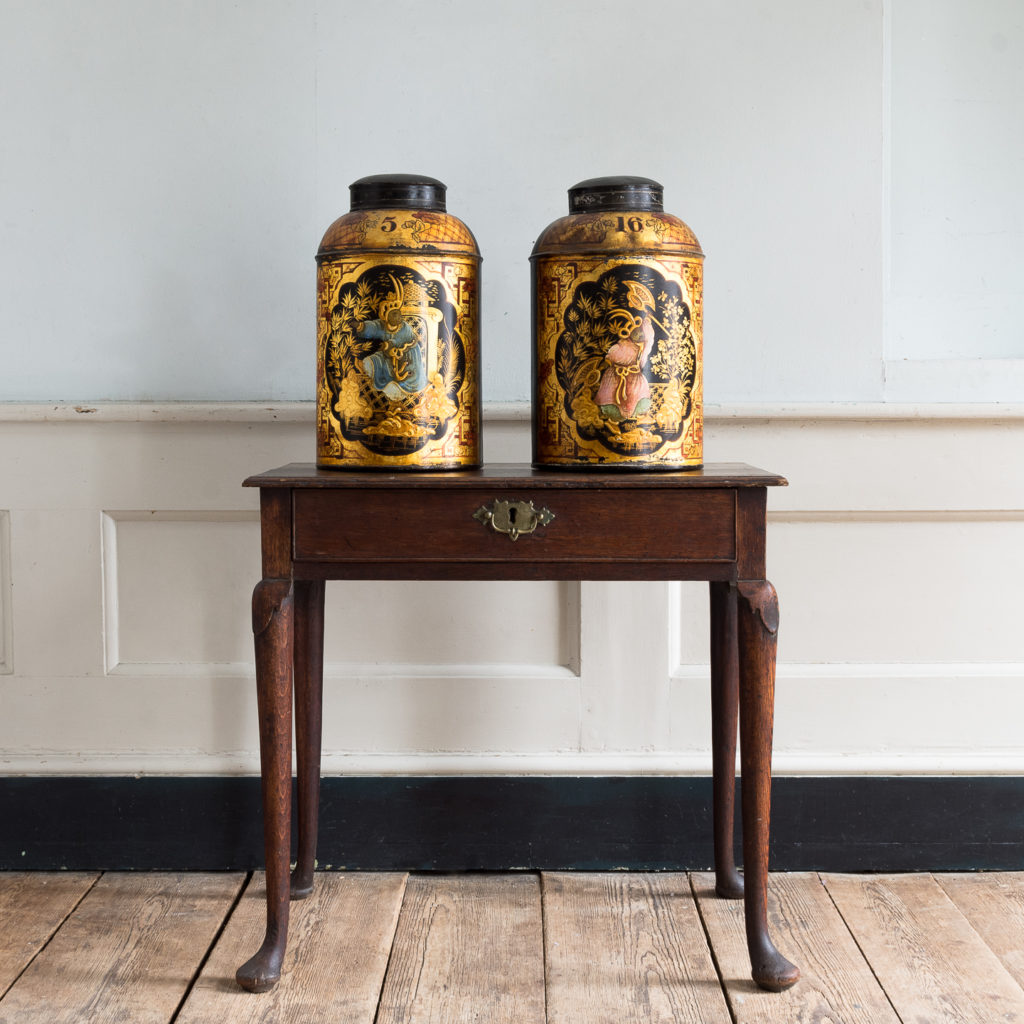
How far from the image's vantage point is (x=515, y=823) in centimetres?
199

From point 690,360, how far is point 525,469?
298mm

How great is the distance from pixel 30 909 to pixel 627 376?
133 cm

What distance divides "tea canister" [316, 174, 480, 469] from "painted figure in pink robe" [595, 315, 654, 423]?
21cm

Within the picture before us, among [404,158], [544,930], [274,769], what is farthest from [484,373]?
[544,930]

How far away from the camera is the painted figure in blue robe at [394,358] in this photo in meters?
1.54

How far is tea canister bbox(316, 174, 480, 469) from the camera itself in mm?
1536

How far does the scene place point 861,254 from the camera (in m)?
1.96

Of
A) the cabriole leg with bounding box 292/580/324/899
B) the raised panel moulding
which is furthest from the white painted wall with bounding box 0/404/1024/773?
the cabriole leg with bounding box 292/580/324/899

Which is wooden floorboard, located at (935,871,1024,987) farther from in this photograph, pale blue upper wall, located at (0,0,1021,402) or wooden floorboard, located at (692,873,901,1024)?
pale blue upper wall, located at (0,0,1021,402)

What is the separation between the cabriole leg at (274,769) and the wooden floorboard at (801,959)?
66cm

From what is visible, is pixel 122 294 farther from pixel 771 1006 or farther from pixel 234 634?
pixel 771 1006

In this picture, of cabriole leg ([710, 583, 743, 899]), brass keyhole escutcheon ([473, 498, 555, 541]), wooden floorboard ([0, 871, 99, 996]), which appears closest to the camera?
brass keyhole escutcheon ([473, 498, 555, 541])

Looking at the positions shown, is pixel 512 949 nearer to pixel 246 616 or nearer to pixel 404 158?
pixel 246 616

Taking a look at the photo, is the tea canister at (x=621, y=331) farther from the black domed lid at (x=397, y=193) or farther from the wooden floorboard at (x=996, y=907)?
the wooden floorboard at (x=996, y=907)
